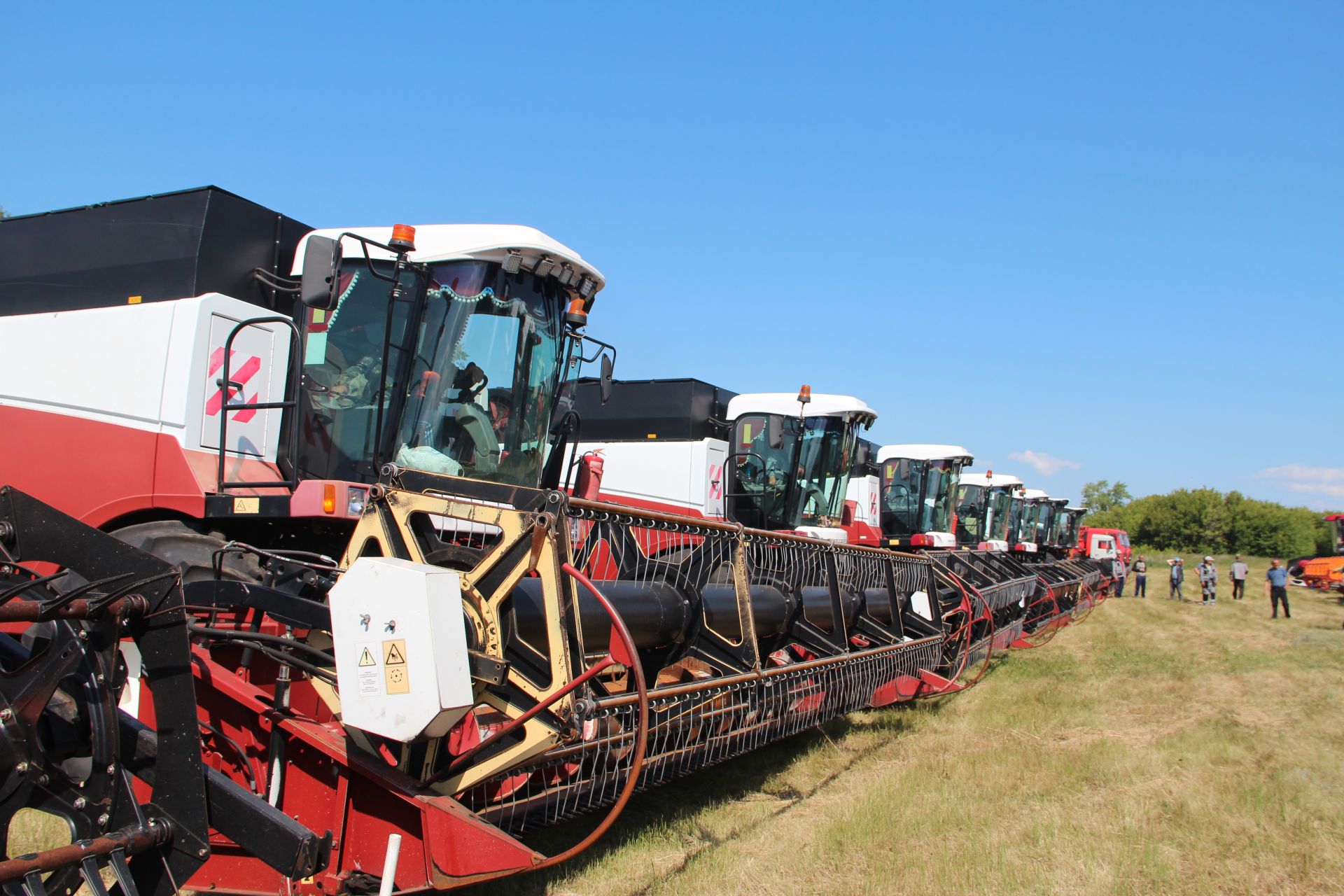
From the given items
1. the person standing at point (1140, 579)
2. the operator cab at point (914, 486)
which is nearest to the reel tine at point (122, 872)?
the operator cab at point (914, 486)

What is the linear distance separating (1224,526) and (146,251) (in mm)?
64569

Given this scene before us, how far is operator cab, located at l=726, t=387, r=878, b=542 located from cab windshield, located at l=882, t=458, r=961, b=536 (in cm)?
494

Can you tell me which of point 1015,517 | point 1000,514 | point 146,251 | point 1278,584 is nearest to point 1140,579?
point 1278,584

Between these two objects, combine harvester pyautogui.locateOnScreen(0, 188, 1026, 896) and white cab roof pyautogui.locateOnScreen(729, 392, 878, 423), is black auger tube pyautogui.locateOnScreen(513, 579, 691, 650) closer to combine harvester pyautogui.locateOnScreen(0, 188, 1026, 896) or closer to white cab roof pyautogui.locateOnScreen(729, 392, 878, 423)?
combine harvester pyautogui.locateOnScreen(0, 188, 1026, 896)

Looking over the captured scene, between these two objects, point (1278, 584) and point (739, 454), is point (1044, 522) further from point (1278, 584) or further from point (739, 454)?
point (739, 454)

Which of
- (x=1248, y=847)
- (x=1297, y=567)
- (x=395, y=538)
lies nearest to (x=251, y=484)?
(x=395, y=538)

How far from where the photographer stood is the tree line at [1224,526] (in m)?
55.1

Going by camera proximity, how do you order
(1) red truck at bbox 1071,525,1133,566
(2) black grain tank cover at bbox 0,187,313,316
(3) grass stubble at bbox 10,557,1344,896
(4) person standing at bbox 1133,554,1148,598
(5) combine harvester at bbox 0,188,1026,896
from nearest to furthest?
(5) combine harvester at bbox 0,188,1026,896 → (3) grass stubble at bbox 10,557,1344,896 → (2) black grain tank cover at bbox 0,187,313,316 → (4) person standing at bbox 1133,554,1148,598 → (1) red truck at bbox 1071,525,1133,566

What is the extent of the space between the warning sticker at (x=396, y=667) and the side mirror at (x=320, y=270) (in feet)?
6.00

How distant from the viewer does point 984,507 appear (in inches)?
711

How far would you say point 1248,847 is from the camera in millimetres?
3906

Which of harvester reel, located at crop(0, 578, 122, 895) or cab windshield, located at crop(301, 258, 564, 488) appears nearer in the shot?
harvester reel, located at crop(0, 578, 122, 895)

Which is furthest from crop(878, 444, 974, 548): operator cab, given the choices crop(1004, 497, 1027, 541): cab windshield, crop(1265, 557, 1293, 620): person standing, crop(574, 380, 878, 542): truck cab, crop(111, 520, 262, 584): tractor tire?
crop(111, 520, 262, 584): tractor tire

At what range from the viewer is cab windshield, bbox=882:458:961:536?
1427 centimetres
